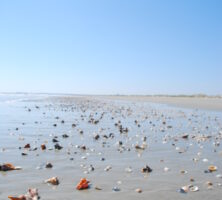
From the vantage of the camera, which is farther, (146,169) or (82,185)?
(146,169)

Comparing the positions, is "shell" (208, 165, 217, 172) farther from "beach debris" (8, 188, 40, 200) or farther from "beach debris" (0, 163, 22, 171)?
"beach debris" (0, 163, 22, 171)

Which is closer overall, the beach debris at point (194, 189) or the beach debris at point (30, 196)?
the beach debris at point (30, 196)

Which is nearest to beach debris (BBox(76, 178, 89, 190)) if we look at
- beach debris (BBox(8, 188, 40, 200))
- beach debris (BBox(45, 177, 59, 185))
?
beach debris (BBox(45, 177, 59, 185))

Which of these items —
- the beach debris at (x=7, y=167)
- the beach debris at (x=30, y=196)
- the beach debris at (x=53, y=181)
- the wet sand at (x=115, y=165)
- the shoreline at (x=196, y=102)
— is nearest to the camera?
the beach debris at (x=30, y=196)

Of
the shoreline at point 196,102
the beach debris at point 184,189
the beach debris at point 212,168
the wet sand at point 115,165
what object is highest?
the shoreline at point 196,102

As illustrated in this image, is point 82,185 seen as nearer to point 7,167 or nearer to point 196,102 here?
point 7,167

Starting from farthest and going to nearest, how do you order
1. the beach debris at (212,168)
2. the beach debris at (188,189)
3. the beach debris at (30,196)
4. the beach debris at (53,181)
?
the beach debris at (212,168), the beach debris at (53,181), the beach debris at (188,189), the beach debris at (30,196)

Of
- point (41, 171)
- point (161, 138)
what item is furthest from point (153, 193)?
point (161, 138)

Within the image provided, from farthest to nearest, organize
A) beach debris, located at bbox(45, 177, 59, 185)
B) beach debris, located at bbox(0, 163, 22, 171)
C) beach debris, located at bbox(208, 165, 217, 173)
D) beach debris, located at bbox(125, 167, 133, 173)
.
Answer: beach debris, located at bbox(208, 165, 217, 173), beach debris, located at bbox(125, 167, 133, 173), beach debris, located at bbox(0, 163, 22, 171), beach debris, located at bbox(45, 177, 59, 185)

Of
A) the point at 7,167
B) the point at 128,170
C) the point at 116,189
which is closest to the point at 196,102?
the point at 128,170

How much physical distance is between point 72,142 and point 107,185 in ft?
16.1

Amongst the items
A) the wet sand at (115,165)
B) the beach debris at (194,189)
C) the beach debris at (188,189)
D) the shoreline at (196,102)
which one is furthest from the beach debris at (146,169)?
the shoreline at (196,102)

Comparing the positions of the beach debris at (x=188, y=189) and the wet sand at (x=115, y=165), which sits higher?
the beach debris at (x=188, y=189)

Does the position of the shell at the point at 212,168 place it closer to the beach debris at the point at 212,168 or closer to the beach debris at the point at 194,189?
the beach debris at the point at 212,168
